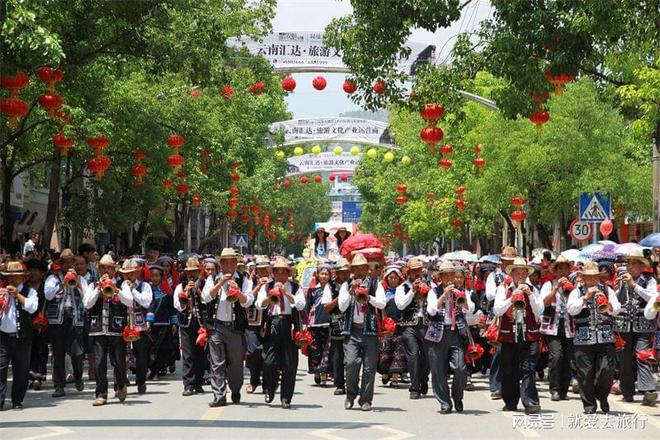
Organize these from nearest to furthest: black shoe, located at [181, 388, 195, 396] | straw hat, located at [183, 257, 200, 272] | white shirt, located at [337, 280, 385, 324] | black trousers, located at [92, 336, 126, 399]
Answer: white shirt, located at [337, 280, 385, 324] < black trousers, located at [92, 336, 126, 399] < black shoe, located at [181, 388, 195, 396] < straw hat, located at [183, 257, 200, 272]

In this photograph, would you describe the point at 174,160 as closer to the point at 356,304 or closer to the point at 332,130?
the point at 356,304

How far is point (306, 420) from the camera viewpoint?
1301 cm

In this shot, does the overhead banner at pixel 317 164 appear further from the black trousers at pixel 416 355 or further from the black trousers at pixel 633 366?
the black trousers at pixel 633 366

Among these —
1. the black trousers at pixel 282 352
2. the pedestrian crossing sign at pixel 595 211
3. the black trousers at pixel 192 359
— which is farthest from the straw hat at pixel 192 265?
the pedestrian crossing sign at pixel 595 211

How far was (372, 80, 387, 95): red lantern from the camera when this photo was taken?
Result: 743 inches

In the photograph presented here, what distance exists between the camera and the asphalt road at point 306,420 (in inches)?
465

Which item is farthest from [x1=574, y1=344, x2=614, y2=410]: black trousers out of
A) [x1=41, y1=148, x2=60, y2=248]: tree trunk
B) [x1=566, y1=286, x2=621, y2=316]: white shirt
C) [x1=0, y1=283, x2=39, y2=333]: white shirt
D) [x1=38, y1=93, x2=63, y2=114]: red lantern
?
[x1=41, y1=148, x2=60, y2=248]: tree trunk

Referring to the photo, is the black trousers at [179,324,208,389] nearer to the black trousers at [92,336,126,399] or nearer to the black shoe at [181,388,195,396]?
the black shoe at [181,388,195,396]

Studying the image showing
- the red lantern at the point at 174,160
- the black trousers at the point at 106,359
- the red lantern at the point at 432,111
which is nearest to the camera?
the black trousers at the point at 106,359

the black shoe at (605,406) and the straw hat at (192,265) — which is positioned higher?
the straw hat at (192,265)

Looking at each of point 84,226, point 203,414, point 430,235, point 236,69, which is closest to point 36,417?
point 203,414

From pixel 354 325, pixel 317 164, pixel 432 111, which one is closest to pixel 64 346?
pixel 354 325

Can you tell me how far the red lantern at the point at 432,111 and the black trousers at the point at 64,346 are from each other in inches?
279

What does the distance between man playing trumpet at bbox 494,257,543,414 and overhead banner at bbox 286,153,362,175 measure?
54886 mm
